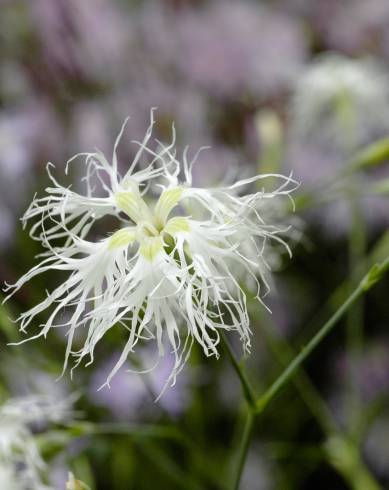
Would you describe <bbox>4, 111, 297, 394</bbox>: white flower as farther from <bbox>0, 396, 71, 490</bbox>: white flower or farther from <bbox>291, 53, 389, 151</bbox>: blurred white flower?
<bbox>291, 53, 389, 151</bbox>: blurred white flower

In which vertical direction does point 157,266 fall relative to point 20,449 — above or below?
above

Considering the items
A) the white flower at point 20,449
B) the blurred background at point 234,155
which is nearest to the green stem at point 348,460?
the blurred background at point 234,155

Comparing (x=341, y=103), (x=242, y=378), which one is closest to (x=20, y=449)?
(x=242, y=378)

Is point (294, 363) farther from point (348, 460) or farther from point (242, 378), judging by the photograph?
point (348, 460)

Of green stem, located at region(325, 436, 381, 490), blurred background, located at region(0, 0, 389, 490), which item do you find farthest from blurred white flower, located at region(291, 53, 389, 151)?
green stem, located at region(325, 436, 381, 490)

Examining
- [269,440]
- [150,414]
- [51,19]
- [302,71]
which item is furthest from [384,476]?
[51,19]

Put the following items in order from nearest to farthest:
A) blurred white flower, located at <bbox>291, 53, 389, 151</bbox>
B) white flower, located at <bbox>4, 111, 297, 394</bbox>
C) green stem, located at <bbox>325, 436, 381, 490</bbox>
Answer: white flower, located at <bbox>4, 111, 297, 394</bbox>
green stem, located at <bbox>325, 436, 381, 490</bbox>
blurred white flower, located at <bbox>291, 53, 389, 151</bbox>

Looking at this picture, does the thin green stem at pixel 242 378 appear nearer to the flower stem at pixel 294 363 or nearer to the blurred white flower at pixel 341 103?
the flower stem at pixel 294 363

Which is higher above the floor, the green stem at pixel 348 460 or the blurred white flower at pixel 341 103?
the blurred white flower at pixel 341 103

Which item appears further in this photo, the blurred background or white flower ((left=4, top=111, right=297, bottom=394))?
the blurred background
